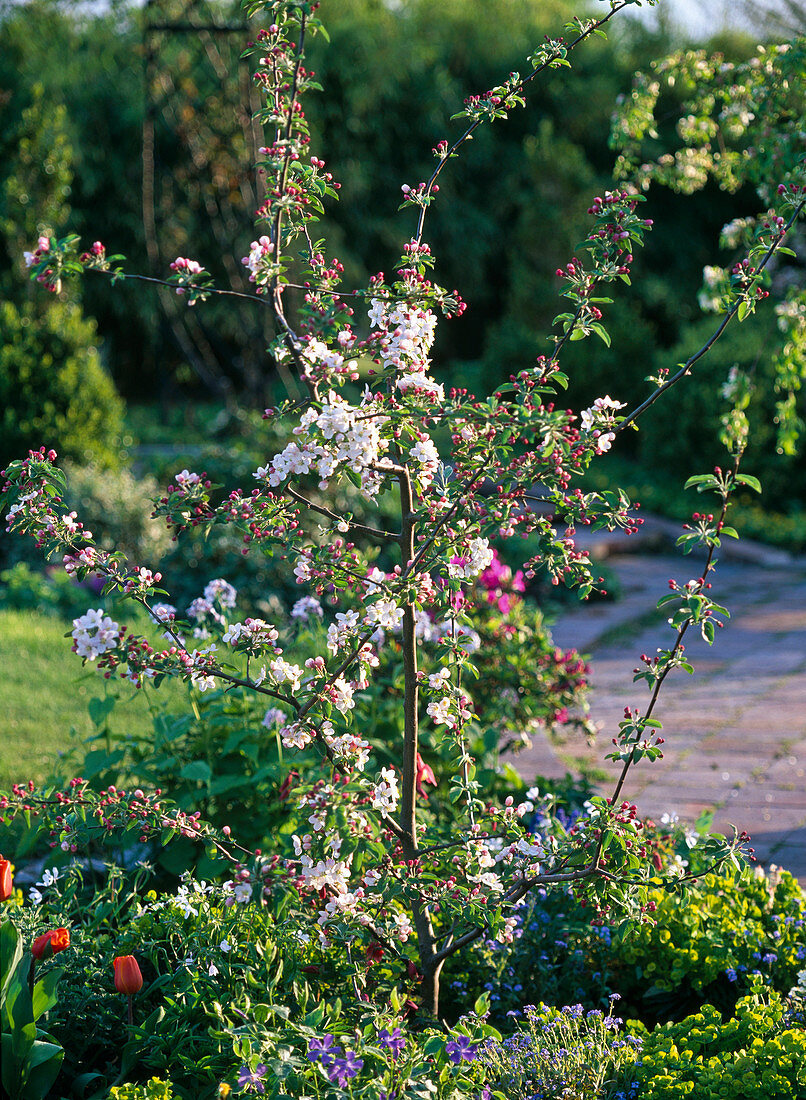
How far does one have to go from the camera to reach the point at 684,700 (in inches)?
180

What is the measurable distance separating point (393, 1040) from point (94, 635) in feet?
2.69

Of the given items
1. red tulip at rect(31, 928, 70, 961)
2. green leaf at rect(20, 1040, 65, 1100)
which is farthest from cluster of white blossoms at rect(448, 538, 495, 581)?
green leaf at rect(20, 1040, 65, 1100)

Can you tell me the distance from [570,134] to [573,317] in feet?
A: 43.7

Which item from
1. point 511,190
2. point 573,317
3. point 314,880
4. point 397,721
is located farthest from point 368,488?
point 511,190

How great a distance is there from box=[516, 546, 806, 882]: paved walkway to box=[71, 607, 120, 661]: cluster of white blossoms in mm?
1577

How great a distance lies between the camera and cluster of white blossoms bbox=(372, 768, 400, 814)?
1.84 meters

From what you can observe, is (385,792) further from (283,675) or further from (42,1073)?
(42,1073)

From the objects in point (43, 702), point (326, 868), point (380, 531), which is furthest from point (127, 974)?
point (43, 702)

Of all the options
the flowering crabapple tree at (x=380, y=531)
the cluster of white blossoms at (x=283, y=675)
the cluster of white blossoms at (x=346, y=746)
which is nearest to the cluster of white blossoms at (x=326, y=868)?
the flowering crabapple tree at (x=380, y=531)

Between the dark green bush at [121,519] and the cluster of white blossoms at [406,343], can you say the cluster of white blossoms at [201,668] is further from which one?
the dark green bush at [121,519]

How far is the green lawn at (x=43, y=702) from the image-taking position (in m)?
3.43

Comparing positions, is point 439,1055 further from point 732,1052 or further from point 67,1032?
point 67,1032

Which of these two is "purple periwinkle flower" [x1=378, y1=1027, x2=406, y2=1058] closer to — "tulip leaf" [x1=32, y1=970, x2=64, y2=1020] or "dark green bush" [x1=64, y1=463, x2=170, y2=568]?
"tulip leaf" [x1=32, y1=970, x2=64, y2=1020]

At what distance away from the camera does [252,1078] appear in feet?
4.64
